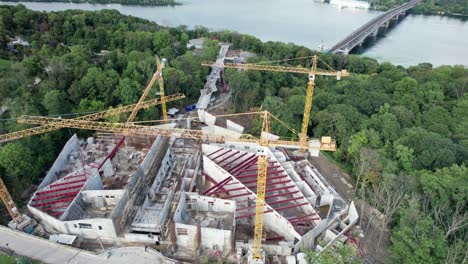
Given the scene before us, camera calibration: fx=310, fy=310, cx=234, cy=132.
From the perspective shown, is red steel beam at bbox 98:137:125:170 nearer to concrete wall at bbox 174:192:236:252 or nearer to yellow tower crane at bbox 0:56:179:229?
yellow tower crane at bbox 0:56:179:229

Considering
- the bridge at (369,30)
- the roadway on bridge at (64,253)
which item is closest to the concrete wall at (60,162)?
the roadway on bridge at (64,253)

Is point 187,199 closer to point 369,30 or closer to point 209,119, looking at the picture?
point 209,119

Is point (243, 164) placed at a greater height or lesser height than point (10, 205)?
greater

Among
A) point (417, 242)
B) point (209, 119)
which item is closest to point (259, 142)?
point (417, 242)

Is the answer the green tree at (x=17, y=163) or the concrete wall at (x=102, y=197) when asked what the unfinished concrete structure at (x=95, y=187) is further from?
the green tree at (x=17, y=163)

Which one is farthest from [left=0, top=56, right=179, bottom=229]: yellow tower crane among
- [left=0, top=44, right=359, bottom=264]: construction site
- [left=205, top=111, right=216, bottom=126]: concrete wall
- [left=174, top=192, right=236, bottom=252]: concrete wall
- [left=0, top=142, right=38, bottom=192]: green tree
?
[left=174, top=192, right=236, bottom=252]: concrete wall
